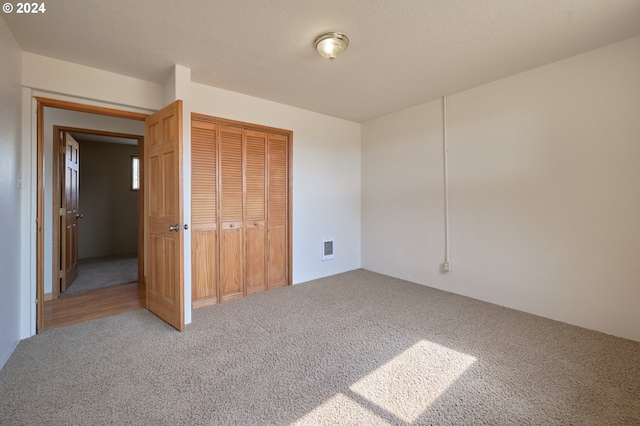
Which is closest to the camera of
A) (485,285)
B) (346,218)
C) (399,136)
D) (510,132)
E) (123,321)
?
(123,321)

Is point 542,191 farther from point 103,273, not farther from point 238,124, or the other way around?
point 103,273

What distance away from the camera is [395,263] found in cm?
434

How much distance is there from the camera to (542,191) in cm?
284

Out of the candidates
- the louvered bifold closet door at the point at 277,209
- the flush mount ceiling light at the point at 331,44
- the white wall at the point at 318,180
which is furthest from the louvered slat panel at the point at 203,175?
the flush mount ceiling light at the point at 331,44

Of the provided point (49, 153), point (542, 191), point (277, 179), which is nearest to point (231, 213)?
point (277, 179)

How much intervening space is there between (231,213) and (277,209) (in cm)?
66

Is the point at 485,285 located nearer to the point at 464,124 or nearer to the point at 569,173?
the point at 569,173

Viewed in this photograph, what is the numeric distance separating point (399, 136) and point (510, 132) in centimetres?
150

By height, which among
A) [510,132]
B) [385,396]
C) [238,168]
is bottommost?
[385,396]

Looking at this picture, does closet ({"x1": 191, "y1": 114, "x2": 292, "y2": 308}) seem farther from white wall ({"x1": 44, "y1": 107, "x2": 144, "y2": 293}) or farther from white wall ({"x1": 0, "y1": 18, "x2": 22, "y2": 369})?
white wall ({"x1": 44, "y1": 107, "x2": 144, "y2": 293})

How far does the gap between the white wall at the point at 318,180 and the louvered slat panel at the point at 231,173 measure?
0.77ft

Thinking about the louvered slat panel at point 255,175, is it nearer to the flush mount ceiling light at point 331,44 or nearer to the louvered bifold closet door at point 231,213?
the louvered bifold closet door at point 231,213

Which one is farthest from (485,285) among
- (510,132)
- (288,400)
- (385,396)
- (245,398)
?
(245,398)

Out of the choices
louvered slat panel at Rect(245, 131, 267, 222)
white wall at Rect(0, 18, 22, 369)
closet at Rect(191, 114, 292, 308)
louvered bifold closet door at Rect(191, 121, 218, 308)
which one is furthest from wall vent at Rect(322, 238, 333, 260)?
white wall at Rect(0, 18, 22, 369)
